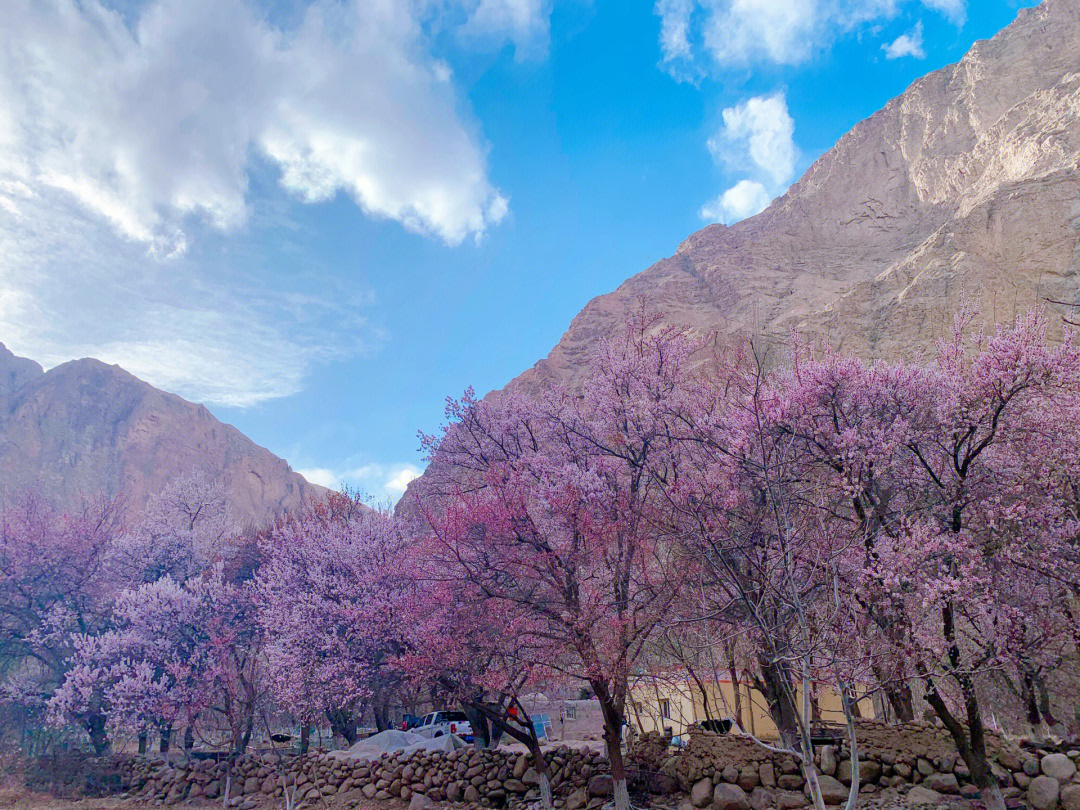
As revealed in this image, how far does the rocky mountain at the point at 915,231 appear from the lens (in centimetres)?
4175

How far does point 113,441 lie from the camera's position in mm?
101062

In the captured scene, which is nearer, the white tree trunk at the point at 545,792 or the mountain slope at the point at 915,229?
the white tree trunk at the point at 545,792

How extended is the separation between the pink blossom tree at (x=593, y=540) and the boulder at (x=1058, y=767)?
6.49 m

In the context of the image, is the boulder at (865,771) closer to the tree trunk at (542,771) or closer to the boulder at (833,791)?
the boulder at (833,791)

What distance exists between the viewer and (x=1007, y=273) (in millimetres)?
41250

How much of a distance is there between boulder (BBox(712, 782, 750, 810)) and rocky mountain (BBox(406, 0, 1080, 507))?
26217mm

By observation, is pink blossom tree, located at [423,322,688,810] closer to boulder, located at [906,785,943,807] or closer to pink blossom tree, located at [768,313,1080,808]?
pink blossom tree, located at [768,313,1080,808]

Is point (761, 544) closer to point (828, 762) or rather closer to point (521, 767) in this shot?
point (828, 762)

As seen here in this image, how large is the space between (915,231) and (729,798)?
6692 cm

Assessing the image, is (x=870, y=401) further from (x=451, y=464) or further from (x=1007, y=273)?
(x=1007, y=273)

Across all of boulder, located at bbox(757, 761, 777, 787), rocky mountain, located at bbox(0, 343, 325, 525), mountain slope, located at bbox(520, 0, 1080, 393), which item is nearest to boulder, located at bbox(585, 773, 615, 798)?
boulder, located at bbox(757, 761, 777, 787)

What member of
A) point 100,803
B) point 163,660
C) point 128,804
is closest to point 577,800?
point 163,660

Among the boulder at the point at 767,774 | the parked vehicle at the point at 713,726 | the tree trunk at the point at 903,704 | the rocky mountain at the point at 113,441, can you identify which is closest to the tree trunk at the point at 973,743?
the tree trunk at the point at 903,704

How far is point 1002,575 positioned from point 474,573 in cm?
885
